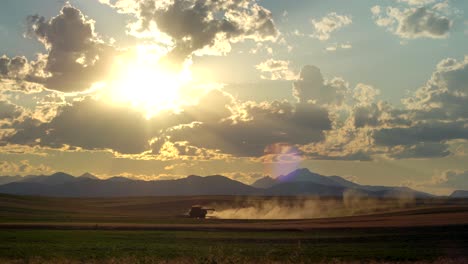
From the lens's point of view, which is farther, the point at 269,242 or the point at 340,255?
the point at 269,242

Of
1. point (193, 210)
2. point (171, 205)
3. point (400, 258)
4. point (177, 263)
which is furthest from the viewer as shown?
point (171, 205)

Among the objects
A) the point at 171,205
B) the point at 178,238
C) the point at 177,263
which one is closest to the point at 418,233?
the point at 178,238

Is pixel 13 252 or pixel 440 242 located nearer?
pixel 13 252

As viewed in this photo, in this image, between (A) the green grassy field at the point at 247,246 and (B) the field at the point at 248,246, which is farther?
(A) the green grassy field at the point at 247,246

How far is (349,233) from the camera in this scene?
65.3 meters

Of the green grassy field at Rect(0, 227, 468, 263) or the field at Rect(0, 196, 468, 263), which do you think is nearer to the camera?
the field at Rect(0, 196, 468, 263)

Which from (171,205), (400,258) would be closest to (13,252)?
(400,258)

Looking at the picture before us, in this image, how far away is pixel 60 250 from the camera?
4838cm

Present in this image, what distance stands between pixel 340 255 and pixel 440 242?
15.4 meters

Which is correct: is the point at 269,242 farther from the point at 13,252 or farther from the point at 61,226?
the point at 61,226

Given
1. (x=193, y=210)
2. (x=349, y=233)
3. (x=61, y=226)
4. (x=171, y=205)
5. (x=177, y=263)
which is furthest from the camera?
(x=171, y=205)

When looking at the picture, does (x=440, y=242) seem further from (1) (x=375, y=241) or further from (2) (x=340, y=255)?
(2) (x=340, y=255)

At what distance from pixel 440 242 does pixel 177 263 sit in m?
30.8

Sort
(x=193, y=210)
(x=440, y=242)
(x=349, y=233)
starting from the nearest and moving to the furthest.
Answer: (x=440, y=242) → (x=349, y=233) → (x=193, y=210)
